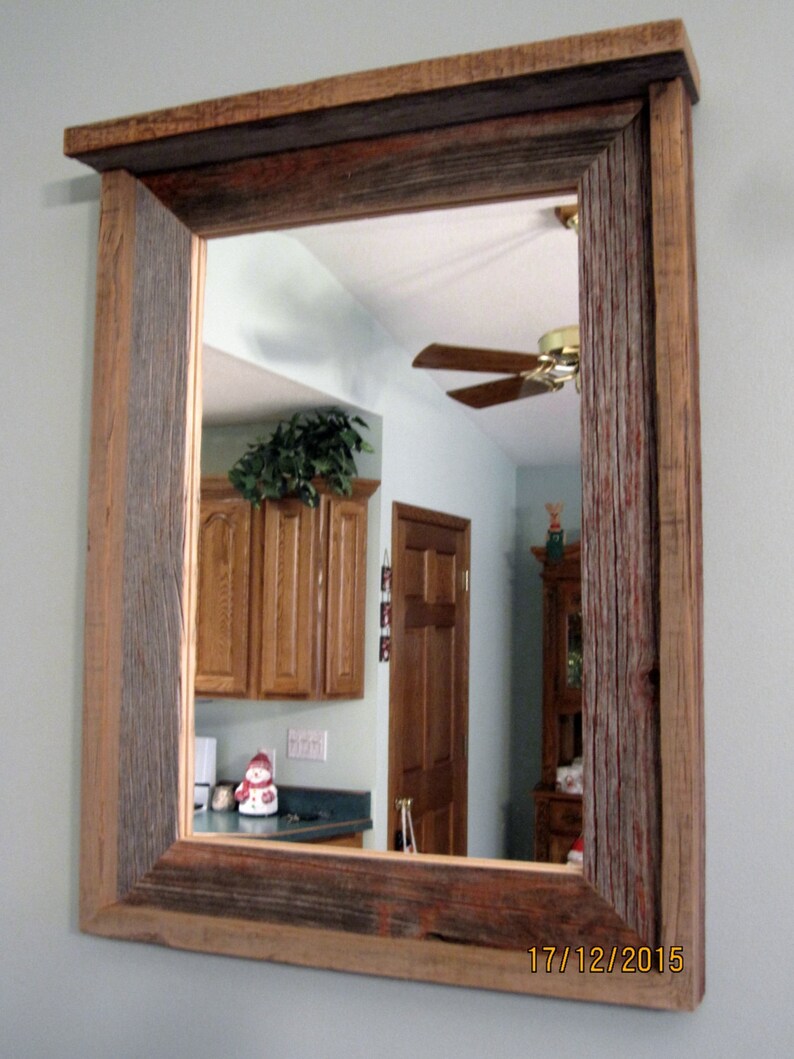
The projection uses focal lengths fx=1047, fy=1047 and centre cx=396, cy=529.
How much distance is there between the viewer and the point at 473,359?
1.03 meters

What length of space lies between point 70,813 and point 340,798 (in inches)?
13.9

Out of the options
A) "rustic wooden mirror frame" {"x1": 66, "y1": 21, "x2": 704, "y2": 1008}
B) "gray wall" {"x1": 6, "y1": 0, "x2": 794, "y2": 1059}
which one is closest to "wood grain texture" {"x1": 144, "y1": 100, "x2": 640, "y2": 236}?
"rustic wooden mirror frame" {"x1": 66, "y1": 21, "x2": 704, "y2": 1008}

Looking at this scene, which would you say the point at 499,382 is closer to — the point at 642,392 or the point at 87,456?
the point at 642,392

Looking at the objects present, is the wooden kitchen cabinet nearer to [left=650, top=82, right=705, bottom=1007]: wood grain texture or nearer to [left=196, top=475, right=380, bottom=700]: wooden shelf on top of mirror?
[left=196, top=475, right=380, bottom=700]: wooden shelf on top of mirror

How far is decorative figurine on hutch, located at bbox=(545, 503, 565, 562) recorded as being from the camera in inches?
38.4

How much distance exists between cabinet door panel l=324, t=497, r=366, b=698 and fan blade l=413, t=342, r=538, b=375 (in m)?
0.16

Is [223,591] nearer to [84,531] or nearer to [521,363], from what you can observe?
[84,531]

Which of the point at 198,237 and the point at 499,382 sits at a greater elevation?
the point at 198,237

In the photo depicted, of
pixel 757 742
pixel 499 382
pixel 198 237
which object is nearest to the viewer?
pixel 757 742

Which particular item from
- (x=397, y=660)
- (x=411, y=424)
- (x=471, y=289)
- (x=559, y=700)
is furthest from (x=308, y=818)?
(x=471, y=289)

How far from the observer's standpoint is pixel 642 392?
945 mm

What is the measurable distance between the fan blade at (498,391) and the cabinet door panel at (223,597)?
0.26 metres

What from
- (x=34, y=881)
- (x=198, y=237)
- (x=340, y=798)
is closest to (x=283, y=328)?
(x=198, y=237)

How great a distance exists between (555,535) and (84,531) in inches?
22.1
